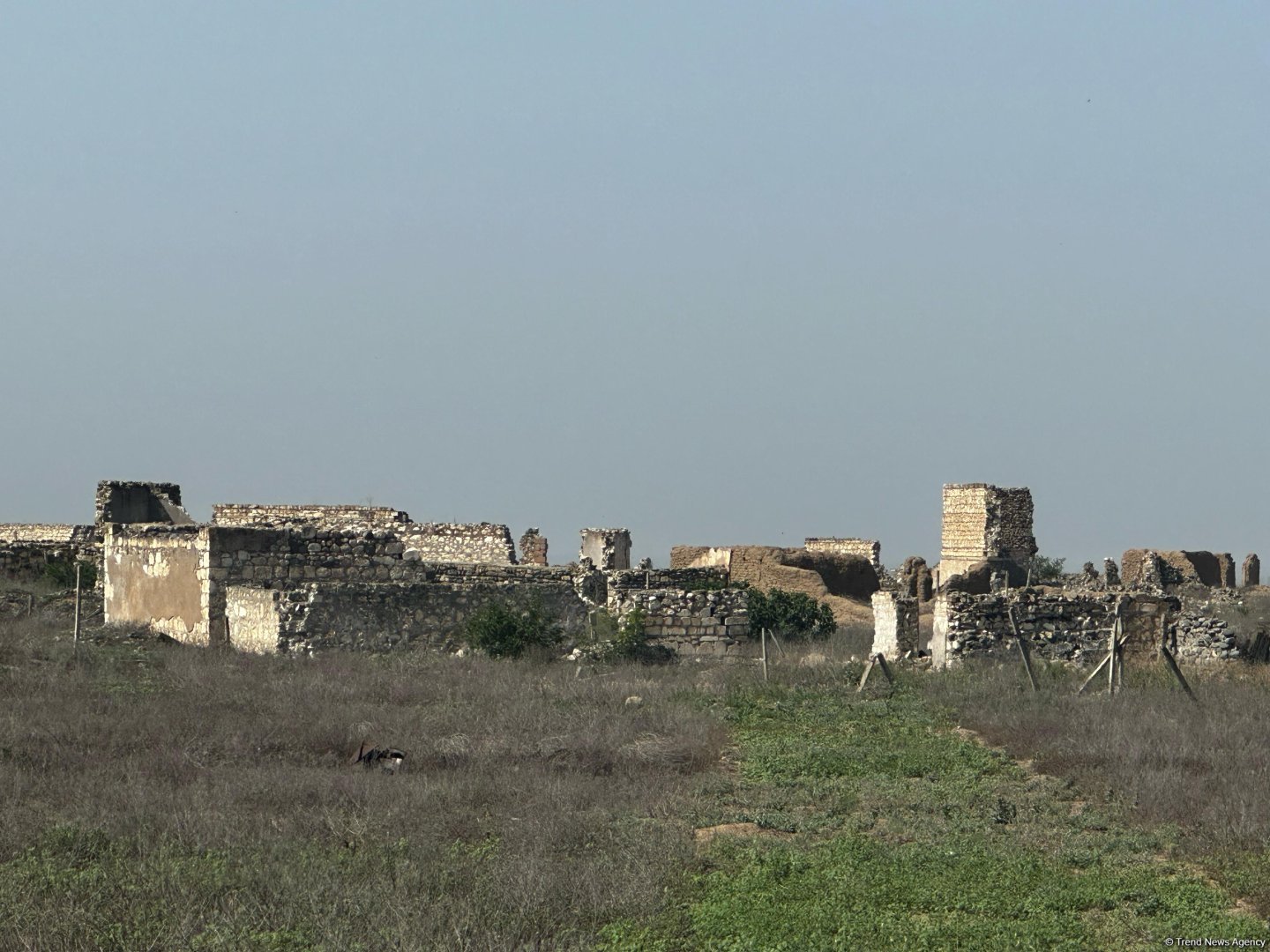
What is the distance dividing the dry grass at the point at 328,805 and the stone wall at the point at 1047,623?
5.41 meters

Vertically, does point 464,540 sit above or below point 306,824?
above

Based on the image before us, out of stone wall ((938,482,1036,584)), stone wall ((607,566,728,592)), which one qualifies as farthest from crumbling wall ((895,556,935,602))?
stone wall ((607,566,728,592))

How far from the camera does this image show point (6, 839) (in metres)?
8.69

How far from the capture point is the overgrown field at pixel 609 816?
7.52m

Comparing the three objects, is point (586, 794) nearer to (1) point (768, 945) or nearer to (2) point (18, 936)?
(1) point (768, 945)

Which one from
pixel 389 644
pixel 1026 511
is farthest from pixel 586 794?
pixel 1026 511

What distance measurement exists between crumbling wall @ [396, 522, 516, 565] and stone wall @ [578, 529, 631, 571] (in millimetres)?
4682

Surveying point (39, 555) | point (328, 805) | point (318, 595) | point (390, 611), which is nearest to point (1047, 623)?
point (390, 611)

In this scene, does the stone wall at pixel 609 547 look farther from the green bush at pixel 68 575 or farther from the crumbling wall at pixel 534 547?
the green bush at pixel 68 575

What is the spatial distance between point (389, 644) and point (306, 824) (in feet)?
37.9

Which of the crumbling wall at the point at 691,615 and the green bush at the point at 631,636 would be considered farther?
the crumbling wall at the point at 691,615

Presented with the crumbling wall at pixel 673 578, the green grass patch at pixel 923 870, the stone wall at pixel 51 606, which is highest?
the crumbling wall at pixel 673 578

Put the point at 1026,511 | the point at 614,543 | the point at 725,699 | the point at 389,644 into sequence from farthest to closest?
1. the point at 1026,511
2. the point at 614,543
3. the point at 389,644
4. the point at 725,699

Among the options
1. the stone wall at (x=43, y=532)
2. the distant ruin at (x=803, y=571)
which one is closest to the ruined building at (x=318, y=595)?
the stone wall at (x=43, y=532)
